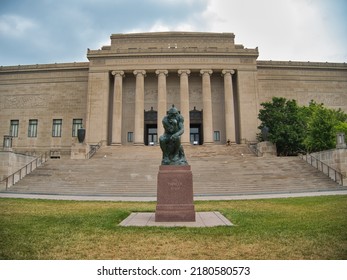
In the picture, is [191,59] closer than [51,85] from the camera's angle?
Yes

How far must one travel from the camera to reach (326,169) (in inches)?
894

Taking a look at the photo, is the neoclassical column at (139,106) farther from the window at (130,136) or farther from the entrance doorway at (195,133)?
the entrance doorway at (195,133)

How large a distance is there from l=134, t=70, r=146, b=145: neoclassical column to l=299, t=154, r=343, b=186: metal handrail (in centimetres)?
2153

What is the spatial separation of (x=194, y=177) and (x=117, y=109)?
21.9 metres

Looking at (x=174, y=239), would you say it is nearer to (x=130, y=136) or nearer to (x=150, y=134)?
(x=130, y=136)

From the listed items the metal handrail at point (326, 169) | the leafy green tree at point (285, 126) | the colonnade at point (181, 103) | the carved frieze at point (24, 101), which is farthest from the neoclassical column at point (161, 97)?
the metal handrail at point (326, 169)

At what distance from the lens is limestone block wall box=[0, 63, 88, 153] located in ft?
144

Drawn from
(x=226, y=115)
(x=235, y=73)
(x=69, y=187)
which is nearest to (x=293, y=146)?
(x=226, y=115)

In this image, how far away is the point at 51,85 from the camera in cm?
4566

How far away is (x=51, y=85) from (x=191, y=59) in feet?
74.1

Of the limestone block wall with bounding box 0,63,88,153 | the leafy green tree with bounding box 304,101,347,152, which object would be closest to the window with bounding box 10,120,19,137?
the limestone block wall with bounding box 0,63,88,153

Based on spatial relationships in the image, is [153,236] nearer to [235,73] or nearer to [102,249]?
[102,249]

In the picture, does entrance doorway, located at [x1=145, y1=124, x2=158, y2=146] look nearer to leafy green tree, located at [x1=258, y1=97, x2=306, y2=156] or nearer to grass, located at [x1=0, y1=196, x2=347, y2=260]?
leafy green tree, located at [x1=258, y1=97, x2=306, y2=156]

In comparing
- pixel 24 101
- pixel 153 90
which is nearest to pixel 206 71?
pixel 153 90
